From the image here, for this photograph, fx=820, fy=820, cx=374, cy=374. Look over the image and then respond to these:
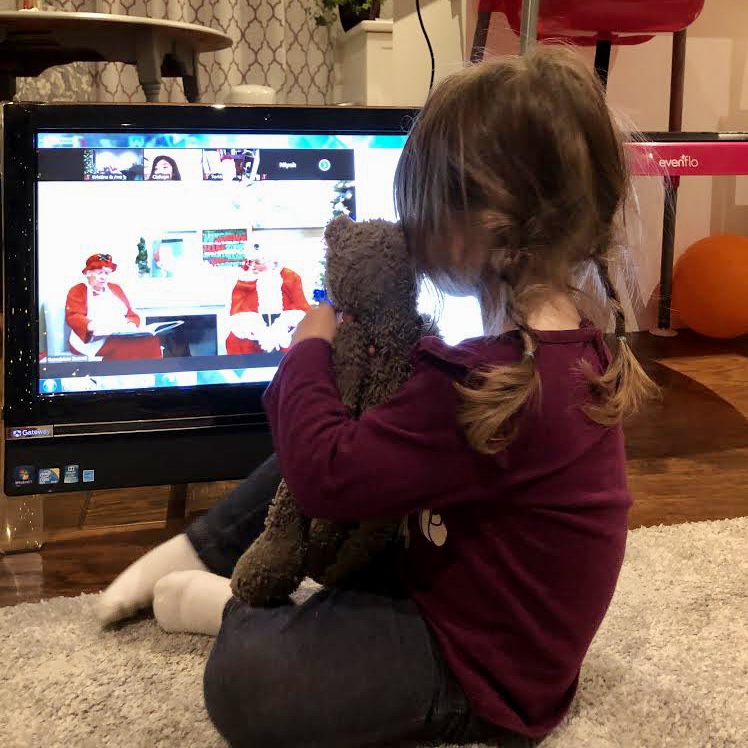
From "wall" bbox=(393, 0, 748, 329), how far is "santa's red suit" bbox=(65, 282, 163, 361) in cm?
135

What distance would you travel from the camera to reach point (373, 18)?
Answer: 8.89 ft

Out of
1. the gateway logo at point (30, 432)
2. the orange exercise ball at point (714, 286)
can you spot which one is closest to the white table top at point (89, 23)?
the gateway logo at point (30, 432)

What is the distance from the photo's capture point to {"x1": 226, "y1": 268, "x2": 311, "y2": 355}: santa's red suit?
3.43 feet

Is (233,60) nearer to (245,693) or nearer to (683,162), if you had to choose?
(683,162)

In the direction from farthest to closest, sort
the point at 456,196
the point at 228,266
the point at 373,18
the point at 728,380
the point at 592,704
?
the point at 373,18 < the point at 728,380 < the point at 228,266 < the point at 592,704 < the point at 456,196

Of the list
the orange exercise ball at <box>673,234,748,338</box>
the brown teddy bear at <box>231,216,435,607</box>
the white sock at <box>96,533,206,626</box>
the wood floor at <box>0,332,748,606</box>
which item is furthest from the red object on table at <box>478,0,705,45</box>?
the white sock at <box>96,533,206,626</box>

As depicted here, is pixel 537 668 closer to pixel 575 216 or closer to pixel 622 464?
pixel 622 464

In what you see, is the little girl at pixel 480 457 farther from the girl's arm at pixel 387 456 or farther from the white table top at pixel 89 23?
the white table top at pixel 89 23

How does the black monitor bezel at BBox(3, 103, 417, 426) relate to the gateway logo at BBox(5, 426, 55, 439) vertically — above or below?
above

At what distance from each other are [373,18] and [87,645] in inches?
93.6

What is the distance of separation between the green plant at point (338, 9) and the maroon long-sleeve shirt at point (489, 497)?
2.27 m

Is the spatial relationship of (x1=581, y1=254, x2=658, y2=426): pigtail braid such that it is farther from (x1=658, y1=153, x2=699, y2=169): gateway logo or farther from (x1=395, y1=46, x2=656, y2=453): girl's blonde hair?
(x1=658, y1=153, x2=699, y2=169): gateway logo

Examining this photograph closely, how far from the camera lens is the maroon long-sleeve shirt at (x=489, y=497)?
625 mm

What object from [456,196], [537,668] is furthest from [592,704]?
[456,196]
